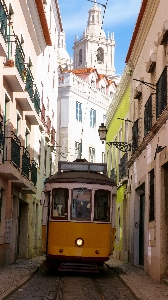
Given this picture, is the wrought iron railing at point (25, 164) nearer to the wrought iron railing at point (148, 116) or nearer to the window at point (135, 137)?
the window at point (135, 137)

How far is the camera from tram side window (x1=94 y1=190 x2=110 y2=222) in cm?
1345

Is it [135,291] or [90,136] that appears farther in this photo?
[90,136]

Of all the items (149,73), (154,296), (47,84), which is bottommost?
(154,296)

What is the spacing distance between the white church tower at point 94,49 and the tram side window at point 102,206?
244ft

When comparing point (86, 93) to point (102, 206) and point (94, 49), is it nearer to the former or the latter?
point (102, 206)

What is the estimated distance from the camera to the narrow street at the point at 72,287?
30.2 feet

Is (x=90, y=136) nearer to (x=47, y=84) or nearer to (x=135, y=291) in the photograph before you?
(x=47, y=84)

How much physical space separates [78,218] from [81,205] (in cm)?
39

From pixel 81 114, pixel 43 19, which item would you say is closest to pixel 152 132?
pixel 43 19

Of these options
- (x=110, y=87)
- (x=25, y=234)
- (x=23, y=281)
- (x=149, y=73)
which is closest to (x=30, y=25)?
(x=149, y=73)

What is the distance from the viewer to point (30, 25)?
19969mm

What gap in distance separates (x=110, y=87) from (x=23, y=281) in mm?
42600

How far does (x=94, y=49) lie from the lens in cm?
9425

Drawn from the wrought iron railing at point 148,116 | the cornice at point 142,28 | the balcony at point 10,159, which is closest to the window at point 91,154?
the cornice at point 142,28
